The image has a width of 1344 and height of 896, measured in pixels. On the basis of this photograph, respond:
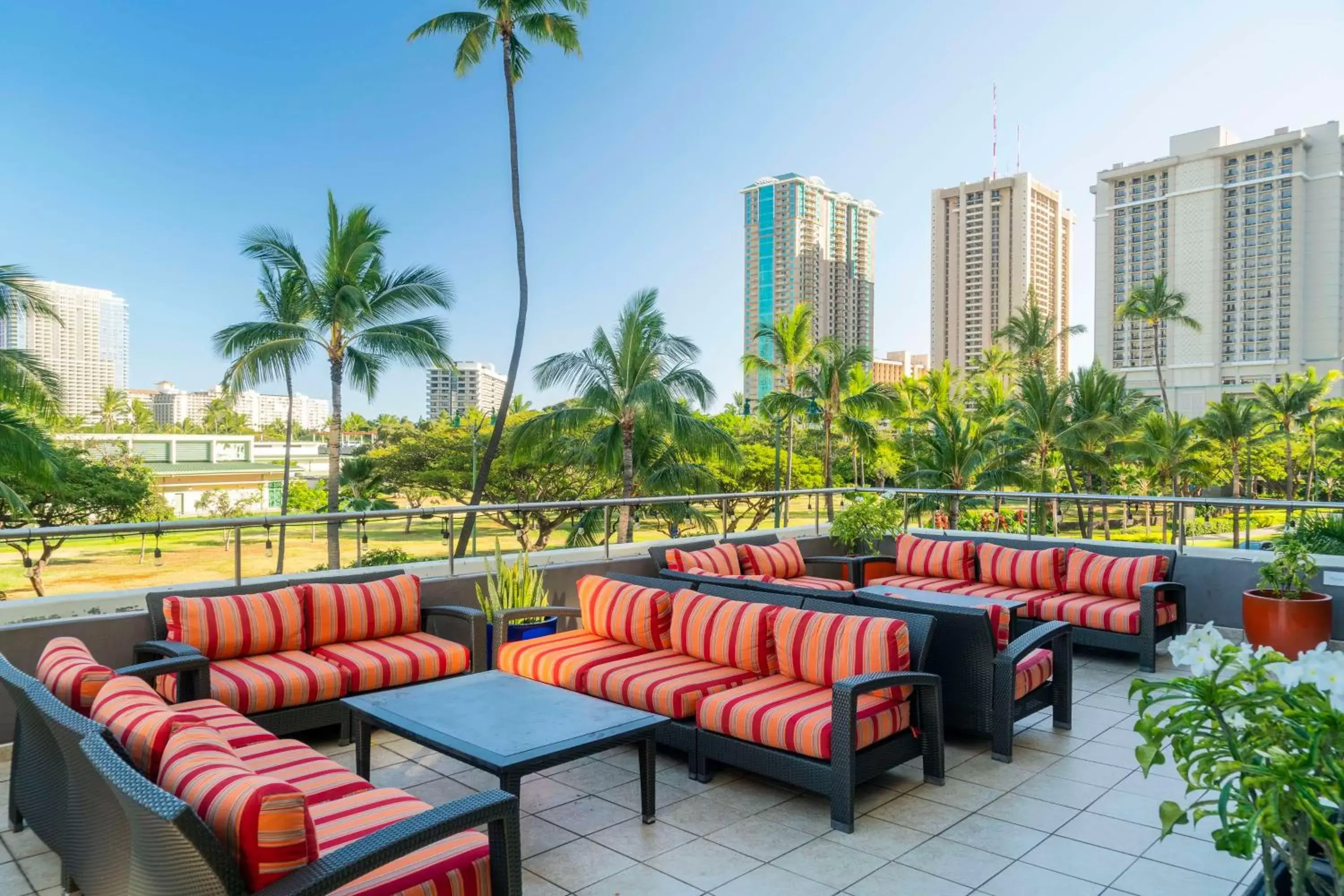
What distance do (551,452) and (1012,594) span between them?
14.8m

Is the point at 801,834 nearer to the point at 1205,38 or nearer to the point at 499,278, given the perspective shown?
the point at 1205,38

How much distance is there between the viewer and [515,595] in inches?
209

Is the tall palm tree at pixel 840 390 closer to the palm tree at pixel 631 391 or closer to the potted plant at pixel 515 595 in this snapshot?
the palm tree at pixel 631 391

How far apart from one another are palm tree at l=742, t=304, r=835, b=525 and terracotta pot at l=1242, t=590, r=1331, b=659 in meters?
17.6

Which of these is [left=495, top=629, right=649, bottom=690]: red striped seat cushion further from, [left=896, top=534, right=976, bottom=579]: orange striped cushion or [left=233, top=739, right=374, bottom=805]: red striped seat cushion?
[left=896, top=534, right=976, bottom=579]: orange striped cushion

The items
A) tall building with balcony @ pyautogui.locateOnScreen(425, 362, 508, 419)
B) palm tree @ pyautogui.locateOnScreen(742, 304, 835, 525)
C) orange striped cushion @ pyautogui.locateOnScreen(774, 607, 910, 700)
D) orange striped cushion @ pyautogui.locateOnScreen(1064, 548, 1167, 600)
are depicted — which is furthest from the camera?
tall building with balcony @ pyautogui.locateOnScreen(425, 362, 508, 419)

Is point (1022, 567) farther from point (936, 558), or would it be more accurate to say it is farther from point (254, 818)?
point (254, 818)

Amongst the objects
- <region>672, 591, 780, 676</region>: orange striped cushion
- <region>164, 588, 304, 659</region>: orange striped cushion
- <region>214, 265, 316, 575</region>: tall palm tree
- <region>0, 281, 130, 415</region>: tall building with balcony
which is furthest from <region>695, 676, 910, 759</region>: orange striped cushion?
<region>0, 281, 130, 415</region>: tall building with balcony

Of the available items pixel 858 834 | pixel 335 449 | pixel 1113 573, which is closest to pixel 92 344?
pixel 335 449

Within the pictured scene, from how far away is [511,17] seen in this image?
55.6ft

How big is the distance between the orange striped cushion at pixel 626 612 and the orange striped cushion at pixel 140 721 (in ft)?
7.75

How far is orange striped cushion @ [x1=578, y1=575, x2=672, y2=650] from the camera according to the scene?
14.5 feet

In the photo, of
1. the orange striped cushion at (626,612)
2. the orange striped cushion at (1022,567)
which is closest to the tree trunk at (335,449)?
the orange striped cushion at (1022,567)

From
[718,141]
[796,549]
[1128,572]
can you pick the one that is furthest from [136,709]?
[718,141]
